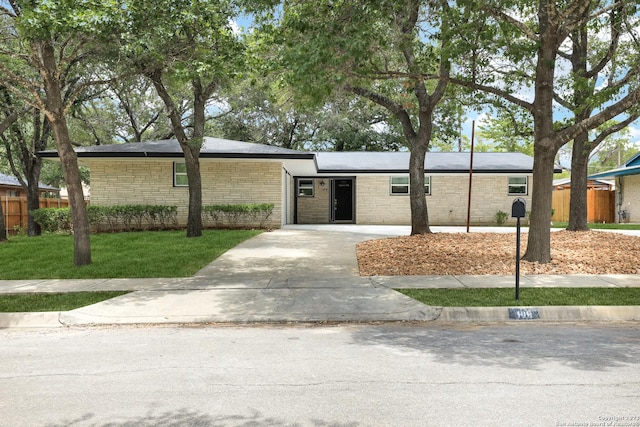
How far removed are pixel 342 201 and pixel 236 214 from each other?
7838 mm

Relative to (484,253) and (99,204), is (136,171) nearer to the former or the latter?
(99,204)

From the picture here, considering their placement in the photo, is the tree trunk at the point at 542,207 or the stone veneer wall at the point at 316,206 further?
the stone veneer wall at the point at 316,206

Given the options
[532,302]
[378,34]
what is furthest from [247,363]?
[378,34]

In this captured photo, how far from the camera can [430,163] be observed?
2450 cm

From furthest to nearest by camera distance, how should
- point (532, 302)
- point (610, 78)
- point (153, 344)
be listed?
point (610, 78) → point (532, 302) → point (153, 344)

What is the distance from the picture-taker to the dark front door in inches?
988

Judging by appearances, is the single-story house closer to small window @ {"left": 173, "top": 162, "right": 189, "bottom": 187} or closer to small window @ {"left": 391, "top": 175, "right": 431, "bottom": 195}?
small window @ {"left": 391, "top": 175, "right": 431, "bottom": 195}

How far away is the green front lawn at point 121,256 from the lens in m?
9.77

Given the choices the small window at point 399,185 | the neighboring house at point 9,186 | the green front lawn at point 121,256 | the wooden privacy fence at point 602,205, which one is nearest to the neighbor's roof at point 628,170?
the wooden privacy fence at point 602,205

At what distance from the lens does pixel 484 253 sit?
36.7 ft

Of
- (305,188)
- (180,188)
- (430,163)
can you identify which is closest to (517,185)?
(430,163)

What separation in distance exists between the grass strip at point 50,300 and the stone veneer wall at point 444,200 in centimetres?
1751

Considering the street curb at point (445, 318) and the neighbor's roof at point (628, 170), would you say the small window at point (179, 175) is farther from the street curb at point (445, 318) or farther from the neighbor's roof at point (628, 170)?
the neighbor's roof at point (628, 170)

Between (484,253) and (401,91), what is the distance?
6262 mm
